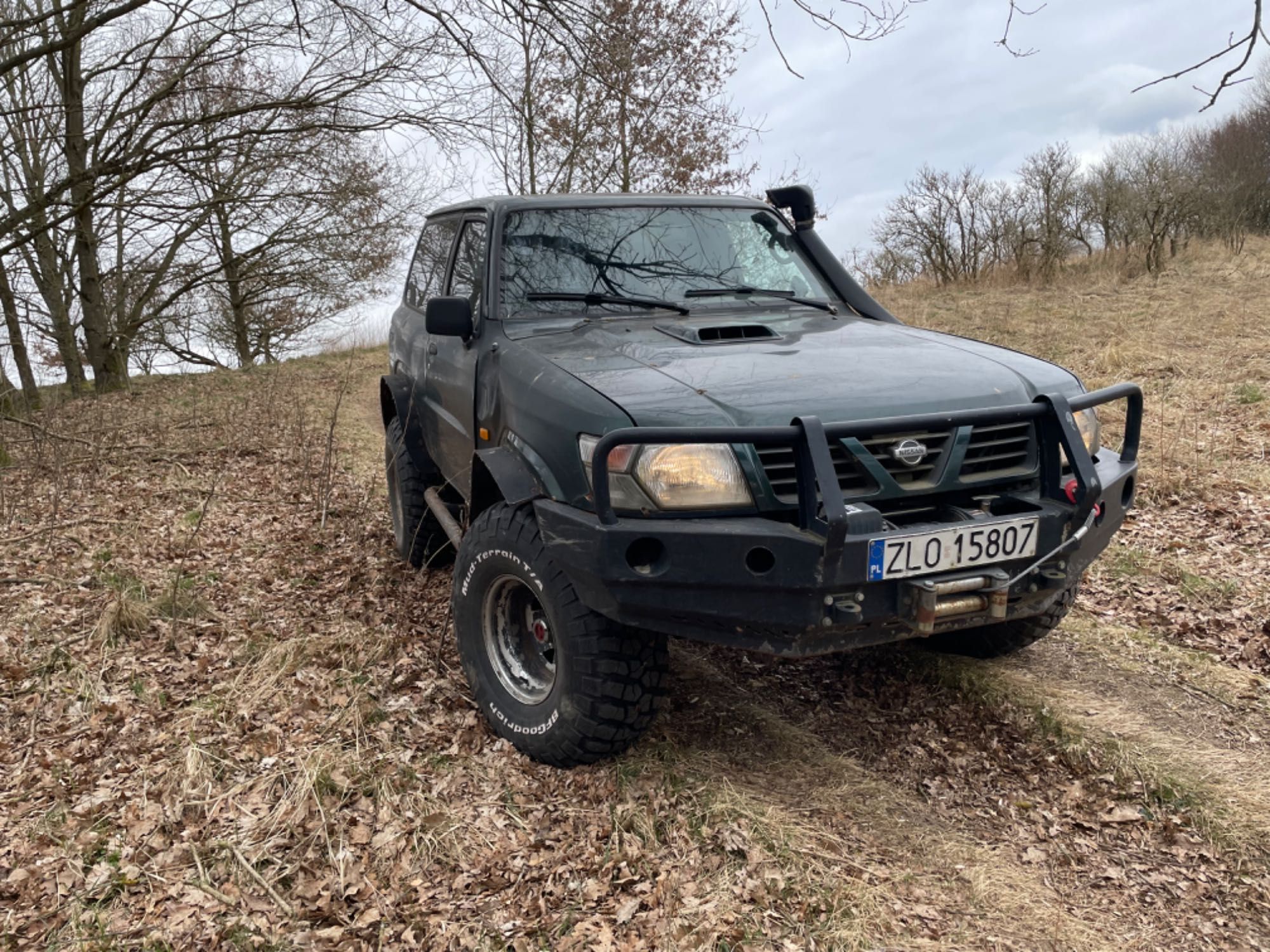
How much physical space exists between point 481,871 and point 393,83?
7.14 meters

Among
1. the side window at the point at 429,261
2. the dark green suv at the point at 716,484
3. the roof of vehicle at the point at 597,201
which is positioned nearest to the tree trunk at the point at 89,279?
the side window at the point at 429,261

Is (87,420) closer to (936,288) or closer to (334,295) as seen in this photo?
(334,295)

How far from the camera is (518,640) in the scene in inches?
138

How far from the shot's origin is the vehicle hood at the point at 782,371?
2.80 metres

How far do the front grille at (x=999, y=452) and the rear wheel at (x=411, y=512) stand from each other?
299 centimetres

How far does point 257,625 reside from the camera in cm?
463

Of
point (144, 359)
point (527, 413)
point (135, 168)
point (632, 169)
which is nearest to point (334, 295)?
point (144, 359)

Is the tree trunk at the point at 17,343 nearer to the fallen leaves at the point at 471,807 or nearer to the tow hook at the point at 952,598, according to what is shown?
the fallen leaves at the point at 471,807

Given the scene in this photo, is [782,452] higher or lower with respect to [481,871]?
higher

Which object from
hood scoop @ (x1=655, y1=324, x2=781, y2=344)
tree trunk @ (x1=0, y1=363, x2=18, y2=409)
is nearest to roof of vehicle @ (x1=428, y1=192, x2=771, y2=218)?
hood scoop @ (x1=655, y1=324, x2=781, y2=344)

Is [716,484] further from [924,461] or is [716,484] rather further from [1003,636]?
[1003,636]

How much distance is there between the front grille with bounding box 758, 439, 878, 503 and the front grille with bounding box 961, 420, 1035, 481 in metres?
0.36

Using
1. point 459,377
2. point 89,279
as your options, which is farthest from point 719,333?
point 89,279

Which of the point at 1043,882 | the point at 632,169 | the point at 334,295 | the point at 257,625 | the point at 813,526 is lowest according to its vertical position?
the point at 1043,882
